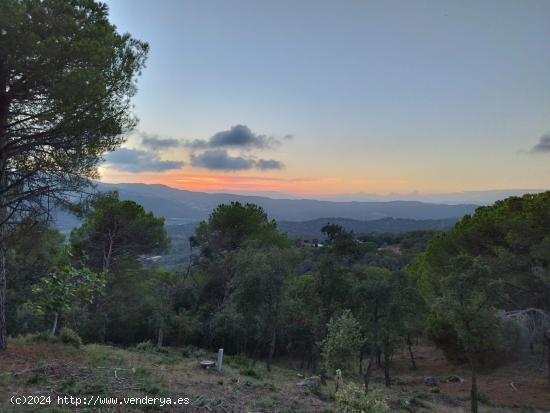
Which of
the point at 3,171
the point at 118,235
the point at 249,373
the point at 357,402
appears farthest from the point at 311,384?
the point at 118,235

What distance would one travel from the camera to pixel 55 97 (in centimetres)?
970

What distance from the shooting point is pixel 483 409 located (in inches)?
657

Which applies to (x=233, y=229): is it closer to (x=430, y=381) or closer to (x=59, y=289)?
(x=430, y=381)

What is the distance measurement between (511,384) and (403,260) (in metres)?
29.9

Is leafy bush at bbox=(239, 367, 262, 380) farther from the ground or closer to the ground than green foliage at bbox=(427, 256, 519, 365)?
closer to the ground

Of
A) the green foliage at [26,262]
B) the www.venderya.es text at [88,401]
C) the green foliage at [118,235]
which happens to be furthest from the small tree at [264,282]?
the www.venderya.es text at [88,401]

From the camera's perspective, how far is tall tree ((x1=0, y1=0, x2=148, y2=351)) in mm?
9062

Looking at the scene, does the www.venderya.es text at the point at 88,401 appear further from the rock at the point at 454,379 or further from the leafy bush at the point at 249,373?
the rock at the point at 454,379

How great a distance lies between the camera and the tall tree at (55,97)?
357 inches

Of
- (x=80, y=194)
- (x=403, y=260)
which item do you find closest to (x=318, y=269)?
(x=80, y=194)

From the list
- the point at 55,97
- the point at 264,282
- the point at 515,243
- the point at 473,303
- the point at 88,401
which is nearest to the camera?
the point at 88,401

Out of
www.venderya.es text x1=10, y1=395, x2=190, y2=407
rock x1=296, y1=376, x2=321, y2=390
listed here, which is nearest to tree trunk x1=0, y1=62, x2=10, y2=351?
www.venderya.es text x1=10, y1=395, x2=190, y2=407

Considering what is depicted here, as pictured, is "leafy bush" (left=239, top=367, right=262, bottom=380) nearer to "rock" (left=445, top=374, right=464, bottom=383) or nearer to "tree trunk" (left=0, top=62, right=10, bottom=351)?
"tree trunk" (left=0, top=62, right=10, bottom=351)

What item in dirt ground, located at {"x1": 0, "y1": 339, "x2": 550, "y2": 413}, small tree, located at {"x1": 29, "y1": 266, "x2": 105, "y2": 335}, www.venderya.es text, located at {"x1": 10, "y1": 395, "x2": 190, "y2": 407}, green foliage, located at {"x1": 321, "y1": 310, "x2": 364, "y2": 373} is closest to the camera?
small tree, located at {"x1": 29, "y1": 266, "x2": 105, "y2": 335}
